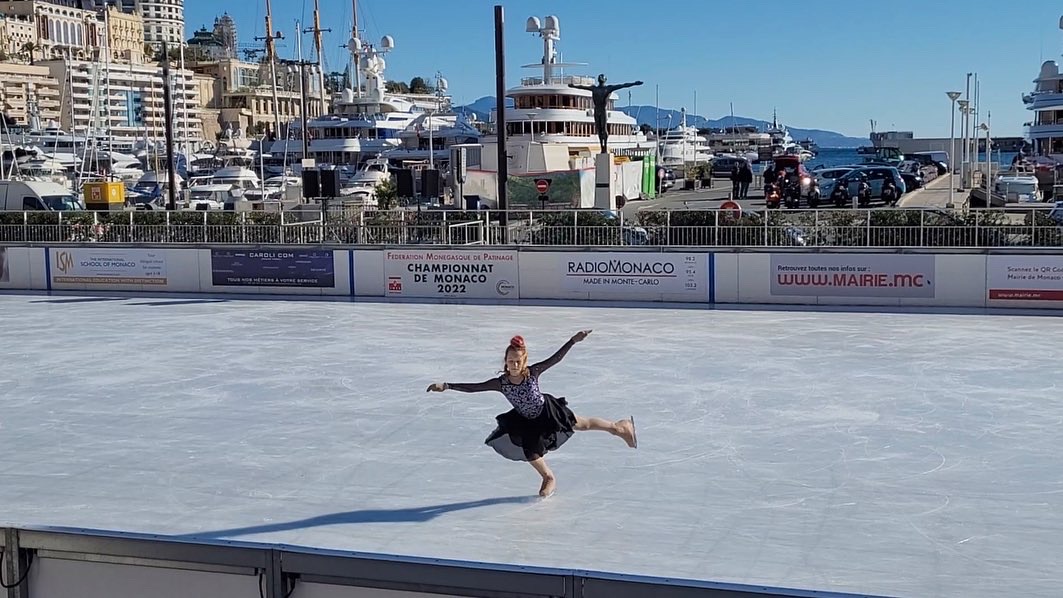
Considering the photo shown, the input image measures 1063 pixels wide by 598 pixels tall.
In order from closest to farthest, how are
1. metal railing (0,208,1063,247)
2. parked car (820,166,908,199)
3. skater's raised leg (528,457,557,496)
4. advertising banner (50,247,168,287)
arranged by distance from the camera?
skater's raised leg (528,457,557,496)
metal railing (0,208,1063,247)
advertising banner (50,247,168,287)
parked car (820,166,908,199)

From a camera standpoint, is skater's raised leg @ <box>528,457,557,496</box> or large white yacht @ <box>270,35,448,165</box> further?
large white yacht @ <box>270,35,448,165</box>

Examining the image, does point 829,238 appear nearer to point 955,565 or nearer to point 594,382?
point 594,382

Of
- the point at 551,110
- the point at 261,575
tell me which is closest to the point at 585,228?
the point at 261,575

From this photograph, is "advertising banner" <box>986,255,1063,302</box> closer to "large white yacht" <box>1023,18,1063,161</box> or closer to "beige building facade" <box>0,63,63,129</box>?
"large white yacht" <box>1023,18,1063,161</box>

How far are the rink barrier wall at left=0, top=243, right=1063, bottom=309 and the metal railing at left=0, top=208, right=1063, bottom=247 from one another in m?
0.45

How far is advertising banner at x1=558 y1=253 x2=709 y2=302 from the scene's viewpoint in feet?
78.5

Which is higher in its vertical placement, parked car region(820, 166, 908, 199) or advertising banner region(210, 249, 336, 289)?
parked car region(820, 166, 908, 199)

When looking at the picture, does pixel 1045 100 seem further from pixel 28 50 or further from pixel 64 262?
pixel 28 50

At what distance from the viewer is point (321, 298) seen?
2628 centimetres

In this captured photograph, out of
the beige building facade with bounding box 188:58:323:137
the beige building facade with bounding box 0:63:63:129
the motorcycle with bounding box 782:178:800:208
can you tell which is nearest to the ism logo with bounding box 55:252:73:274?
the motorcycle with bounding box 782:178:800:208

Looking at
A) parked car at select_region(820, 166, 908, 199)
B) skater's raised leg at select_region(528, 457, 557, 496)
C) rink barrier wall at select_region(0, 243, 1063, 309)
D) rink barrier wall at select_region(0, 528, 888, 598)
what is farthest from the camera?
parked car at select_region(820, 166, 908, 199)

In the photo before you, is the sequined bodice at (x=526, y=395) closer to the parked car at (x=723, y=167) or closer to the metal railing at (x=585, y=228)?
the metal railing at (x=585, y=228)

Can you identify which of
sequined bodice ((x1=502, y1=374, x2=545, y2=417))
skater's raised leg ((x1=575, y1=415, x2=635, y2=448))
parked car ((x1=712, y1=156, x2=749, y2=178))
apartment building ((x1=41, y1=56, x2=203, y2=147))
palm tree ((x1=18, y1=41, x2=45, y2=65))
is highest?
palm tree ((x1=18, y1=41, x2=45, y2=65))

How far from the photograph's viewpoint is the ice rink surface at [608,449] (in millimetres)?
8391
